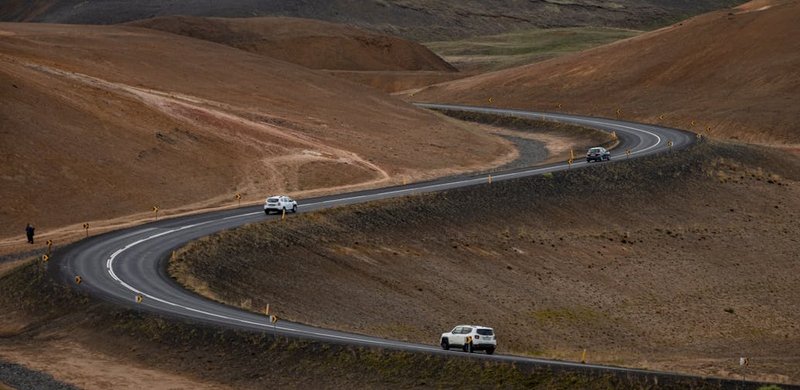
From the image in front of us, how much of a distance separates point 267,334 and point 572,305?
67.4ft

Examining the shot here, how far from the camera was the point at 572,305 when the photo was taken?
57.7 metres

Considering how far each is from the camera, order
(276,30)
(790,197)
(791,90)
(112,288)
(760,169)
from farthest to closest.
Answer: (276,30) < (791,90) < (760,169) < (790,197) < (112,288)

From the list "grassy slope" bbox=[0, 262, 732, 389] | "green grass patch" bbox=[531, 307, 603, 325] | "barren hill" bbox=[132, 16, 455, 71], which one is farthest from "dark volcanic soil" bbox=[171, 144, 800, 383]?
"barren hill" bbox=[132, 16, 455, 71]

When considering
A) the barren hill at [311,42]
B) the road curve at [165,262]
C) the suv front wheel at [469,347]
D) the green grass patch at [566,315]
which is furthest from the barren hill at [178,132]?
the barren hill at [311,42]

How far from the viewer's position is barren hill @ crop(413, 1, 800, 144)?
394 feet

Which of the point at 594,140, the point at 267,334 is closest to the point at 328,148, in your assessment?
the point at 594,140

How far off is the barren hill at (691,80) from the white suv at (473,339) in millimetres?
76155

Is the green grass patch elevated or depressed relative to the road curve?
depressed

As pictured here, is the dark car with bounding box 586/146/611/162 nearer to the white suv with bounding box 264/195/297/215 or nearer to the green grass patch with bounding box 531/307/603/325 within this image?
the white suv with bounding box 264/195/297/215

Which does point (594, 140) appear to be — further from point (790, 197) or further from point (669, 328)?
point (669, 328)

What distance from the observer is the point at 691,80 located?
13450 cm

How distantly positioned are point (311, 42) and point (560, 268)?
120 metres

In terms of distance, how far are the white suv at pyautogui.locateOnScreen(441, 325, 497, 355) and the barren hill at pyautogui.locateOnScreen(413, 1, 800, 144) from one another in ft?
250

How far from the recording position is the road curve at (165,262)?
137ft
